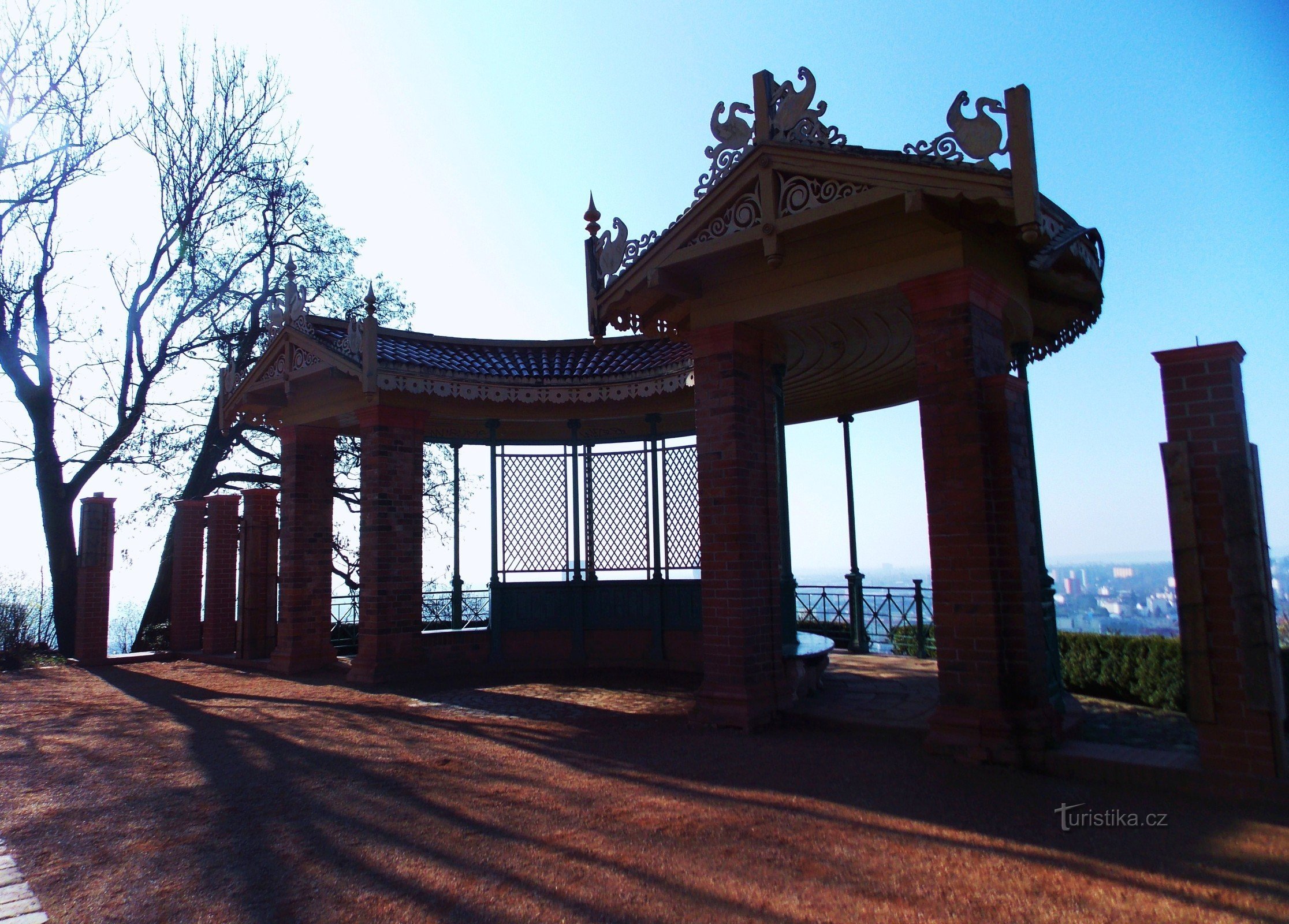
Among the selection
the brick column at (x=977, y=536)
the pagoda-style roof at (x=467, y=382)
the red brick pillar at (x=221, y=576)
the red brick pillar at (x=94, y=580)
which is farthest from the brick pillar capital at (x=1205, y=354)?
the red brick pillar at (x=94, y=580)

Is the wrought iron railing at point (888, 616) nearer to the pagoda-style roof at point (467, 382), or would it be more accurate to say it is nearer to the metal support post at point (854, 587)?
the metal support post at point (854, 587)

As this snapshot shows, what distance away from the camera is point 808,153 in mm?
5781

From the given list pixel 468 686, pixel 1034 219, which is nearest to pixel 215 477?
pixel 468 686

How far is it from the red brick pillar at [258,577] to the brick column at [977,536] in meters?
9.87

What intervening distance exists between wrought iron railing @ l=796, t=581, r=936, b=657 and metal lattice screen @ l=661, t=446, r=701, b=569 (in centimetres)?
185

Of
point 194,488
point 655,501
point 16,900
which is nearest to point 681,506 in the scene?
point 655,501

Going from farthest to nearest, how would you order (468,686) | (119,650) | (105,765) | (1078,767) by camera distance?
(119,650) → (468,686) → (105,765) → (1078,767)

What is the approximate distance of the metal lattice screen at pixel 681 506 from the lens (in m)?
10.0

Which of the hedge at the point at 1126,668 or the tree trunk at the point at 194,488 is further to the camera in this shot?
the tree trunk at the point at 194,488

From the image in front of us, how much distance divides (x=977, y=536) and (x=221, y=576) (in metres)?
11.6

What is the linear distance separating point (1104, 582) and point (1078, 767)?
13971 millimetres

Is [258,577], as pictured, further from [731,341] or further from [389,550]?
[731,341]

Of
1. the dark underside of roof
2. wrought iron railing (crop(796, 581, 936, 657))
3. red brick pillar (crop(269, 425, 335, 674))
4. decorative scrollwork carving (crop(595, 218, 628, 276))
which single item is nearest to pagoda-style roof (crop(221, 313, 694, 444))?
the dark underside of roof

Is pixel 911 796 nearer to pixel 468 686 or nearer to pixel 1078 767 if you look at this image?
pixel 1078 767
